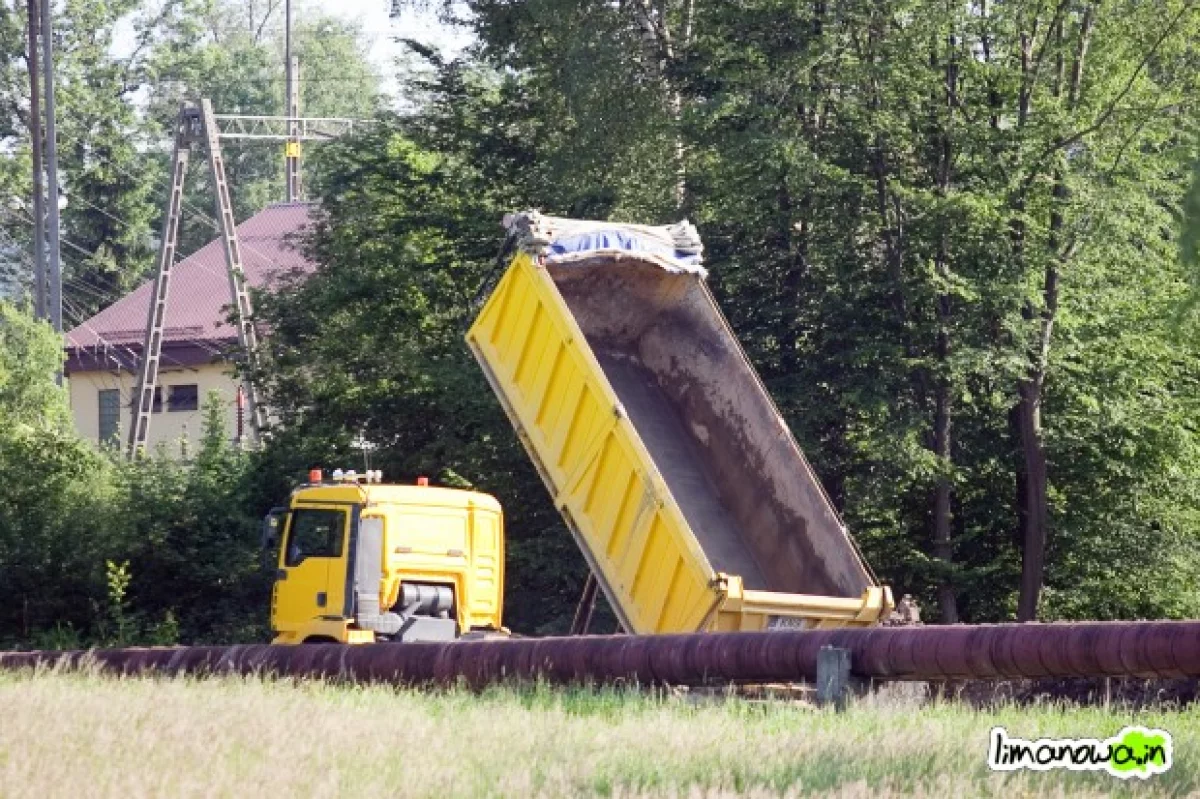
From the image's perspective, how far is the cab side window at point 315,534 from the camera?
1848cm

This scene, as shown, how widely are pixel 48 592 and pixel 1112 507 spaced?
14.1 metres

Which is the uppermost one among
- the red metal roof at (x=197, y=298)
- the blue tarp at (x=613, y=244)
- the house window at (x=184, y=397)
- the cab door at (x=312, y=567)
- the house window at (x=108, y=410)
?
the blue tarp at (x=613, y=244)

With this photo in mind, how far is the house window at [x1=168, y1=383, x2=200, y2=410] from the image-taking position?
5488 centimetres

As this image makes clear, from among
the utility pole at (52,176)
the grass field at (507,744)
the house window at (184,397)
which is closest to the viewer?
the grass field at (507,744)

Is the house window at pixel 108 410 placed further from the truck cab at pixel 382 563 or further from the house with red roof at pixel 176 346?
the truck cab at pixel 382 563

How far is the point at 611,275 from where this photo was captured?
19.5m

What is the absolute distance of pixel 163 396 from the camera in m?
55.4

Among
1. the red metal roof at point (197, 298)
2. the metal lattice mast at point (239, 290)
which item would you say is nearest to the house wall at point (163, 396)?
the red metal roof at point (197, 298)

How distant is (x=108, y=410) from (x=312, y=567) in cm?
4130

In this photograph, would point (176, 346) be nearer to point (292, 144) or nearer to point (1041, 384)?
point (292, 144)

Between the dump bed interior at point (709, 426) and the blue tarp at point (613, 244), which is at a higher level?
the blue tarp at point (613, 244)

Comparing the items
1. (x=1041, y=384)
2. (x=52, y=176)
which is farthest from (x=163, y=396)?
(x=1041, y=384)

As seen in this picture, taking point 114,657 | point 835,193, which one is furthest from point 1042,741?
point 835,193

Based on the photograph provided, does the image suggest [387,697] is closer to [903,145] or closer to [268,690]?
[268,690]
